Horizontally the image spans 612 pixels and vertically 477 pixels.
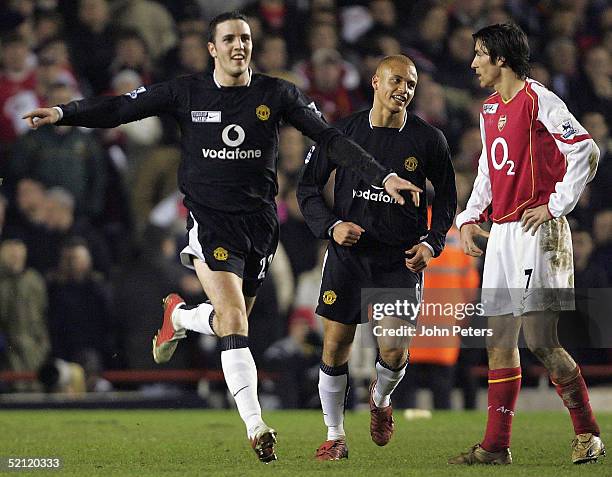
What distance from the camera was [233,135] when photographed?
7609 mm

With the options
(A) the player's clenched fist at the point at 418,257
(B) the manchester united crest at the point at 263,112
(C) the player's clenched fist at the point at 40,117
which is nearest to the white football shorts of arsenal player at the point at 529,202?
(A) the player's clenched fist at the point at 418,257

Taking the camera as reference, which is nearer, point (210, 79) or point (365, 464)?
point (365, 464)

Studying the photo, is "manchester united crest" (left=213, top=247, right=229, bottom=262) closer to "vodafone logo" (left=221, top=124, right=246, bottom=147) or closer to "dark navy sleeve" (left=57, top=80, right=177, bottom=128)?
"vodafone logo" (left=221, top=124, right=246, bottom=147)

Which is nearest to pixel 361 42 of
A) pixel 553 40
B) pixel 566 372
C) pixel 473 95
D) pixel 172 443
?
pixel 473 95

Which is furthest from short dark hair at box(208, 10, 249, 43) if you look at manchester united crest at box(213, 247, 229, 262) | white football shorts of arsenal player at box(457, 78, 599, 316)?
white football shorts of arsenal player at box(457, 78, 599, 316)

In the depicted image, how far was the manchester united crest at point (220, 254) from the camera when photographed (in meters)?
7.48

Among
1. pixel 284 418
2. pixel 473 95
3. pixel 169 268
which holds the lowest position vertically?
pixel 284 418

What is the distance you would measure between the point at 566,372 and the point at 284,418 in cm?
463

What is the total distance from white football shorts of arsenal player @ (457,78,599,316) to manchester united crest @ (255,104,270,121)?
1.33m

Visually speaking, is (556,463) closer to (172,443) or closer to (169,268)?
(172,443)

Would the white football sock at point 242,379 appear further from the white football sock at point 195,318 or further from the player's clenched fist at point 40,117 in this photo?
the player's clenched fist at point 40,117

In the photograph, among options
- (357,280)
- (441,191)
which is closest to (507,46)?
(441,191)

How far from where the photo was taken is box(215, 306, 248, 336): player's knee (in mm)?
7203

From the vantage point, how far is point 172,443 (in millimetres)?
8719
